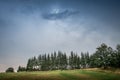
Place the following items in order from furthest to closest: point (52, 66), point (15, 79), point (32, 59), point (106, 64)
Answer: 1. point (32, 59)
2. point (52, 66)
3. point (106, 64)
4. point (15, 79)

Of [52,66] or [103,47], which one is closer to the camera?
[103,47]

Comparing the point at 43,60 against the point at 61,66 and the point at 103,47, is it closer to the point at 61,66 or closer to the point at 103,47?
the point at 61,66

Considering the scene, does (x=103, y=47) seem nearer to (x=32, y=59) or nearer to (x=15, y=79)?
(x=15, y=79)

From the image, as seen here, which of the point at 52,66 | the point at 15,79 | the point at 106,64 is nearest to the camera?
the point at 15,79

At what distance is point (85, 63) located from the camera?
16975 cm

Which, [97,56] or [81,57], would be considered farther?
[81,57]

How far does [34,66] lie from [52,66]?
69.0 ft

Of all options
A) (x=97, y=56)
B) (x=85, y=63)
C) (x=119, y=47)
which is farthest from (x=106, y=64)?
(x=85, y=63)

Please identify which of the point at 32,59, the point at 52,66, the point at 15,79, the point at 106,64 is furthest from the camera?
the point at 32,59

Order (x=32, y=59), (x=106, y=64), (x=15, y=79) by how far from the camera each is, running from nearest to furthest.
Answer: (x=15, y=79), (x=106, y=64), (x=32, y=59)

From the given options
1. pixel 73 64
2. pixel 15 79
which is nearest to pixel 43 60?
pixel 73 64

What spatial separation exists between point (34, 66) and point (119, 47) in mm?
92044

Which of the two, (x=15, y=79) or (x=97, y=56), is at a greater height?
(x=97, y=56)

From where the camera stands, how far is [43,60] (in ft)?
588
